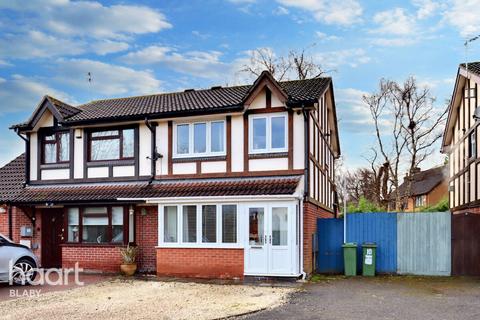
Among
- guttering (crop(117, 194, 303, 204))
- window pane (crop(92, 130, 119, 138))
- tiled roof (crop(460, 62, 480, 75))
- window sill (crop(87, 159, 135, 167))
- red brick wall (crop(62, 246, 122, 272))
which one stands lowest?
red brick wall (crop(62, 246, 122, 272))

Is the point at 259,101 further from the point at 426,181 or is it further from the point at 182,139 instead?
the point at 426,181

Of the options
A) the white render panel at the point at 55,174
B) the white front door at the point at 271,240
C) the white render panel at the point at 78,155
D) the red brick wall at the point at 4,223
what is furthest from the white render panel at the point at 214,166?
the red brick wall at the point at 4,223

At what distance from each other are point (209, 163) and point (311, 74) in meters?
21.4

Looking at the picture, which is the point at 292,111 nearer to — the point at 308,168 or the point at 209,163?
the point at 308,168

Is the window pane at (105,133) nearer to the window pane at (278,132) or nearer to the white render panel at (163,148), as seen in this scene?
the white render panel at (163,148)

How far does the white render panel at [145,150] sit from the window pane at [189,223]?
241 cm

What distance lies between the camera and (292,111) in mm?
15828

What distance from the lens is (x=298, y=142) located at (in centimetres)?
1576

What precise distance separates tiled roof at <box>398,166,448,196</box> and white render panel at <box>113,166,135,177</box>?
120ft

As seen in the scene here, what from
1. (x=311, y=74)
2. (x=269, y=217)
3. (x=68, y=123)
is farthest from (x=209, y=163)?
(x=311, y=74)

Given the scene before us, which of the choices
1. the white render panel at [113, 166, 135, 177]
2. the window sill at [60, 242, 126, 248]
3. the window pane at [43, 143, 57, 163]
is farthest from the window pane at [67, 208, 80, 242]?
the window pane at [43, 143, 57, 163]

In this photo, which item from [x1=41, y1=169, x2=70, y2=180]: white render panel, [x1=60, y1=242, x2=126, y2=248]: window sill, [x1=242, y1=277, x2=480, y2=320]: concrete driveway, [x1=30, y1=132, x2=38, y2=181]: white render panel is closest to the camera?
[x1=242, y1=277, x2=480, y2=320]: concrete driveway

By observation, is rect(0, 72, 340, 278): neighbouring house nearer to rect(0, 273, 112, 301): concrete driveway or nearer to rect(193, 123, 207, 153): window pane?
rect(193, 123, 207, 153): window pane

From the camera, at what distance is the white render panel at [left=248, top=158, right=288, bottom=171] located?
1586cm
